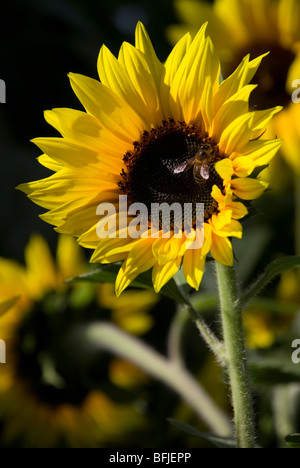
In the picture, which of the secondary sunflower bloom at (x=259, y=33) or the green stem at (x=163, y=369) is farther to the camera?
A: the secondary sunflower bloom at (x=259, y=33)

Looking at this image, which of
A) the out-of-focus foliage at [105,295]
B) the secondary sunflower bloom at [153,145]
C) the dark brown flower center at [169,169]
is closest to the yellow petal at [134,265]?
the secondary sunflower bloom at [153,145]

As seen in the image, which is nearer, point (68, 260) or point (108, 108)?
point (108, 108)

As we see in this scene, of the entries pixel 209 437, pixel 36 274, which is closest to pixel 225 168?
pixel 209 437

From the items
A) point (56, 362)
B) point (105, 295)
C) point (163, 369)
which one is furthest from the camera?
point (105, 295)

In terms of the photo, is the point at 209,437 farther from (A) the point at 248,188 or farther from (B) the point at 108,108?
(B) the point at 108,108

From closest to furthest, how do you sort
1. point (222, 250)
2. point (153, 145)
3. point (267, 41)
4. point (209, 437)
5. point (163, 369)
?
point (222, 250)
point (209, 437)
point (153, 145)
point (163, 369)
point (267, 41)

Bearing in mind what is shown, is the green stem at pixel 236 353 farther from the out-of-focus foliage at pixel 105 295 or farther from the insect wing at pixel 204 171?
the out-of-focus foliage at pixel 105 295
